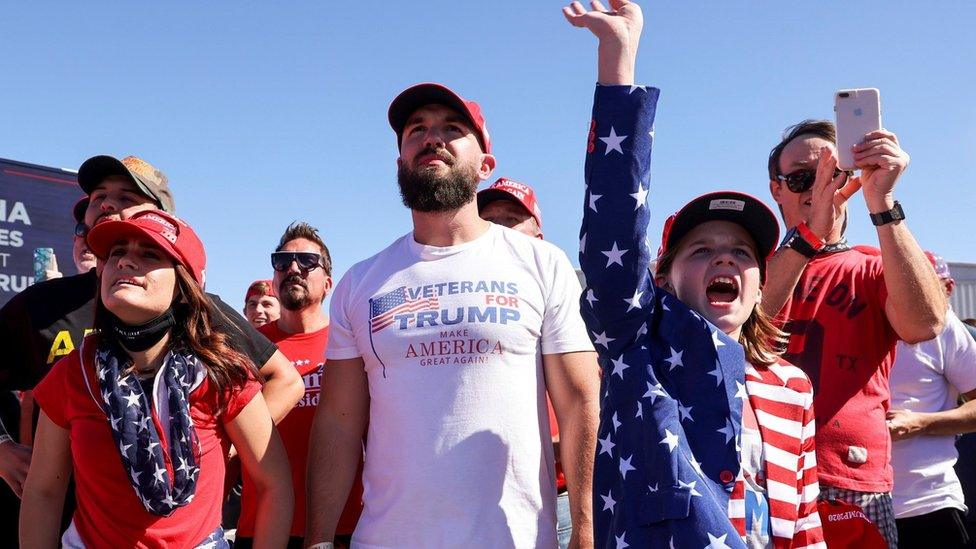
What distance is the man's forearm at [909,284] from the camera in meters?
3.00

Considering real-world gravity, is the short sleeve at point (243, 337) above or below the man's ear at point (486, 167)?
below

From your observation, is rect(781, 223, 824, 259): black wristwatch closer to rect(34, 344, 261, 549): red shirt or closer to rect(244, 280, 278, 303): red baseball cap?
rect(34, 344, 261, 549): red shirt

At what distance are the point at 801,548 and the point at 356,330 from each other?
1585 millimetres

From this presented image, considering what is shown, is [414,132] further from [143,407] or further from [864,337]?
[864,337]

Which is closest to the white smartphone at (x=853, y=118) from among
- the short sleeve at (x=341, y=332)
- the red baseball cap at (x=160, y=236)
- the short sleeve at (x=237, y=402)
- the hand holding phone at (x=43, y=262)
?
the short sleeve at (x=341, y=332)

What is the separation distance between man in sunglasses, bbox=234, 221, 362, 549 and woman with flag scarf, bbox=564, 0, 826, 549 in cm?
235

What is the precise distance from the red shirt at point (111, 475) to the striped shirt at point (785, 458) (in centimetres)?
174

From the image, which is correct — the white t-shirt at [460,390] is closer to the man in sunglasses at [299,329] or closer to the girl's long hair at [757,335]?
the girl's long hair at [757,335]

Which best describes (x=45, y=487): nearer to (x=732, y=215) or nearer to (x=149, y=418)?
(x=149, y=418)

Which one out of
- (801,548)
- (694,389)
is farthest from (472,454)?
(801,548)

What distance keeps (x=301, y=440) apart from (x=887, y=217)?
2.91 metres

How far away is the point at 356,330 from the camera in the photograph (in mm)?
2988

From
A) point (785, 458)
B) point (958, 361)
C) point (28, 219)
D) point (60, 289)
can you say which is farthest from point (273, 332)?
point (28, 219)

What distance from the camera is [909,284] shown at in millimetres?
3057
